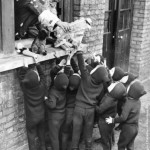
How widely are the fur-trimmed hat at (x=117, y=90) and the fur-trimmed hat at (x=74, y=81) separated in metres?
0.46

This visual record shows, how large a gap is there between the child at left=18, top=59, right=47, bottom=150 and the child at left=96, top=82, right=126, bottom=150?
0.84 meters

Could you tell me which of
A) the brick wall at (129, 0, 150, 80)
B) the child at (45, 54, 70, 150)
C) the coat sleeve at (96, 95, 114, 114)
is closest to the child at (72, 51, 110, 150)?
the coat sleeve at (96, 95, 114, 114)

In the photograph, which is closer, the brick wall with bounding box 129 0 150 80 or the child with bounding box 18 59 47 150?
the child with bounding box 18 59 47 150

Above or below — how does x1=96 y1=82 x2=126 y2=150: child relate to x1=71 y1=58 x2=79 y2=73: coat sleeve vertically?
below

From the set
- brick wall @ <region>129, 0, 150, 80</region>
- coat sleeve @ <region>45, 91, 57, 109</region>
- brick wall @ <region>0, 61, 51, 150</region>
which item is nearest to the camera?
brick wall @ <region>0, 61, 51, 150</region>

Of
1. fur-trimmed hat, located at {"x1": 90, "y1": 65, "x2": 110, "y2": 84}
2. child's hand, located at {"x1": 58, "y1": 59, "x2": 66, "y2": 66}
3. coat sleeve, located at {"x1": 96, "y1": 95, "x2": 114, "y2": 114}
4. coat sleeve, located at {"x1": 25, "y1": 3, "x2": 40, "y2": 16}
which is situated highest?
coat sleeve, located at {"x1": 25, "y1": 3, "x2": 40, "y2": 16}

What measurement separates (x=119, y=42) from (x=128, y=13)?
73 centimetres

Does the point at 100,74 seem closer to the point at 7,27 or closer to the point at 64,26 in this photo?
the point at 64,26

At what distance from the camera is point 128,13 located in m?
7.13

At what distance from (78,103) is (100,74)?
1.79ft

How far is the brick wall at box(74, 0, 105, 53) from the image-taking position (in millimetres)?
5156

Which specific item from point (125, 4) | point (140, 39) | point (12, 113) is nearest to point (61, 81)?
point (12, 113)

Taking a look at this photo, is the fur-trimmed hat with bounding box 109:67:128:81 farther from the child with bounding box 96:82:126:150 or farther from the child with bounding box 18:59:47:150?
the child with bounding box 18:59:47:150

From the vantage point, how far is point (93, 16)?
5445 mm
